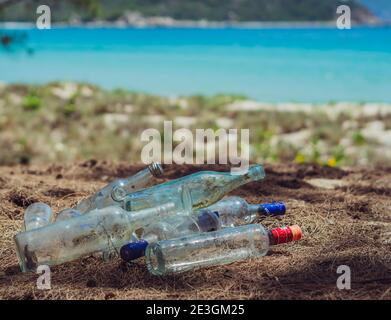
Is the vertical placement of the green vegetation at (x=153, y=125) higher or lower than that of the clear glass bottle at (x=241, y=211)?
lower

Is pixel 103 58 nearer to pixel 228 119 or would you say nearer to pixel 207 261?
pixel 228 119

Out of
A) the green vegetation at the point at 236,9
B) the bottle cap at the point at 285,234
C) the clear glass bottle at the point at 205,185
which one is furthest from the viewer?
the green vegetation at the point at 236,9

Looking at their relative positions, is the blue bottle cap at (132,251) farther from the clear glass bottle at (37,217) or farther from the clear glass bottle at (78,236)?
the clear glass bottle at (37,217)

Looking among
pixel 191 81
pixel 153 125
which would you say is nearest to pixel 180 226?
pixel 153 125

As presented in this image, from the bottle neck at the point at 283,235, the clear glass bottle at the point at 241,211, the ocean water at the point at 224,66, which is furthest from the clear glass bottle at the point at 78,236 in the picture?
the ocean water at the point at 224,66

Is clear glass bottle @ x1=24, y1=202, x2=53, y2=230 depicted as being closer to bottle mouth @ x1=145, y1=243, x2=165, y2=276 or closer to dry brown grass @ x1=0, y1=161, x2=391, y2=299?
dry brown grass @ x1=0, y1=161, x2=391, y2=299

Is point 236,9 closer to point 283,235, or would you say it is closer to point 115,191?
point 115,191

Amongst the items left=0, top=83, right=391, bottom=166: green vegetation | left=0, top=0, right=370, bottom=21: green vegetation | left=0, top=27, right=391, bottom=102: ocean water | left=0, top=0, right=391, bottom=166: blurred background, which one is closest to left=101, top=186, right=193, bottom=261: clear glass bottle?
left=0, top=0, right=391, bottom=166: blurred background
